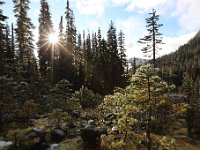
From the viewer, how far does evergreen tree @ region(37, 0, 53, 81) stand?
56.7m

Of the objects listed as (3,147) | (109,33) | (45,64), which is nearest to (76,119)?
(3,147)

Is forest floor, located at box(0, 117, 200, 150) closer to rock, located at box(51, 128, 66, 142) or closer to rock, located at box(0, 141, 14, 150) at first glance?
rock, located at box(51, 128, 66, 142)

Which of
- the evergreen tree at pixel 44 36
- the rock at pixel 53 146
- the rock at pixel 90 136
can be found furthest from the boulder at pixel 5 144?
the evergreen tree at pixel 44 36

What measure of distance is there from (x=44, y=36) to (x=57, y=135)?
38.1m

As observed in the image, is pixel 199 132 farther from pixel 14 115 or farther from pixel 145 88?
pixel 145 88

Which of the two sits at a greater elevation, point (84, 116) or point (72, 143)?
point (84, 116)

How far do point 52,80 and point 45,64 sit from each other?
711 cm

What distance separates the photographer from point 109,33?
68.8 m

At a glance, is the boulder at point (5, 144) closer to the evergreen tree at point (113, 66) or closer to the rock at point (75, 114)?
the rock at point (75, 114)

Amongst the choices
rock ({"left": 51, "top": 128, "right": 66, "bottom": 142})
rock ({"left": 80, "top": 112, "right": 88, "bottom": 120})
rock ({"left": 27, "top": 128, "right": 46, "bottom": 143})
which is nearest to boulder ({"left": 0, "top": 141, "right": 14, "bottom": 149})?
rock ({"left": 27, "top": 128, "right": 46, "bottom": 143})

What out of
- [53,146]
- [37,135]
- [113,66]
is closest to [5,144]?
[37,135]

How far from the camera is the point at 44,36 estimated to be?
5944 centimetres

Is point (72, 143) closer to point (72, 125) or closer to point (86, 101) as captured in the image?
point (72, 125)

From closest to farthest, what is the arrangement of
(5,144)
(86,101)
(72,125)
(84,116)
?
(5,144) < (72,125) < (84,116) < (86,101)
